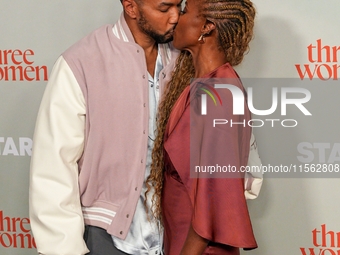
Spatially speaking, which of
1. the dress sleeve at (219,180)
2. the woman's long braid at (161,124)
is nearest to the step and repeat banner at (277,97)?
the woman's long braid at (161,124)

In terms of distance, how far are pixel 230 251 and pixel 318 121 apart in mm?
879

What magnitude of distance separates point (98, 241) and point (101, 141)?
28 centimetres

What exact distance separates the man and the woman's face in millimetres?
43

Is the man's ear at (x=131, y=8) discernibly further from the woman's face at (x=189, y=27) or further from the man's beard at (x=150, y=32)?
the woman's face at (x=189, y=27)

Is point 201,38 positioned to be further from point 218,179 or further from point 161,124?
point 218,179

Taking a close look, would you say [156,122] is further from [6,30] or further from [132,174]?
[6,30]

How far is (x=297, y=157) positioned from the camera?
85.7 inches

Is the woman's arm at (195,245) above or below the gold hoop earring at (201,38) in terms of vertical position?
below

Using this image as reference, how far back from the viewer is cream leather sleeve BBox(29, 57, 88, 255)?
1.46 m

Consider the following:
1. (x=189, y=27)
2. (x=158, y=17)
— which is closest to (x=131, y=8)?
(x=158, y=17)

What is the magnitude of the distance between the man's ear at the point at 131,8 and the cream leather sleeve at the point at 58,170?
238mm

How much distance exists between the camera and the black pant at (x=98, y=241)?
156 cm

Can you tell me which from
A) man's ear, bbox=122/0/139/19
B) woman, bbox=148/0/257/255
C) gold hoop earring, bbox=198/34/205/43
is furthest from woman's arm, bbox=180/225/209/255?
man's ear, bbox=122/0/139/19

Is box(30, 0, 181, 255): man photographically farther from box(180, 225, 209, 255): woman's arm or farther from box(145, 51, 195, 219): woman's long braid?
box(180, 225, 209, 255): woman's arm
